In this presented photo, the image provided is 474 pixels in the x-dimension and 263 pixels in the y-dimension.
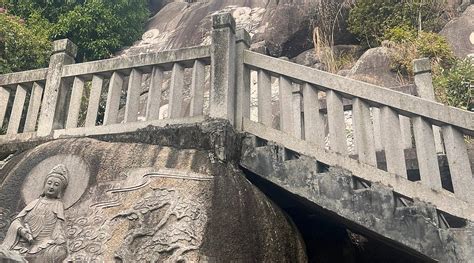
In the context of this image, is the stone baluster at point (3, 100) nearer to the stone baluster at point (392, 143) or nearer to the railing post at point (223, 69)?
the railing post at point (223, 69)

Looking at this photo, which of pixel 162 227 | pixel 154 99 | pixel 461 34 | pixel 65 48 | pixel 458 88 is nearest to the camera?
pixel 162 227

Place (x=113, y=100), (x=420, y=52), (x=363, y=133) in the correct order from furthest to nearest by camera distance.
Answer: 1. (x=420, y=52)
2. (x=113, y=100)
3. (x=363, y=133)

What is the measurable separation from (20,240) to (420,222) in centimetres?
427

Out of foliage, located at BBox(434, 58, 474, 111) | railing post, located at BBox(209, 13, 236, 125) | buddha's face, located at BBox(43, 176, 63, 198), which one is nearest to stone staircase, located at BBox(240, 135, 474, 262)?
railing post, located at BBox(209, 13, 236, 125)

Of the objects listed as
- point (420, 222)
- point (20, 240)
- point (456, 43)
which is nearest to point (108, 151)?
point (20, 240)

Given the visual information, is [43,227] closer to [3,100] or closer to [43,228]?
[43,228]

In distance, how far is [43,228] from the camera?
18.4 feet

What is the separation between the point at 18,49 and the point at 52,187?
7.84 meters

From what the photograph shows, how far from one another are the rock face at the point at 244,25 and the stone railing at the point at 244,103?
700 cm

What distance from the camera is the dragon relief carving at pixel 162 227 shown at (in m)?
5.05

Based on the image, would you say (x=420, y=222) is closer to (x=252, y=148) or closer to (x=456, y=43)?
(x=252, y=148)

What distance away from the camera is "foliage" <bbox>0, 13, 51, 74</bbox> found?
1212 centimetres

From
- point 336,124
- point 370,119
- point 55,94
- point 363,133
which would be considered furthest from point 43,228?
point 370,119

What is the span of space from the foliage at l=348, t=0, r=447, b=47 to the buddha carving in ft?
32.2
